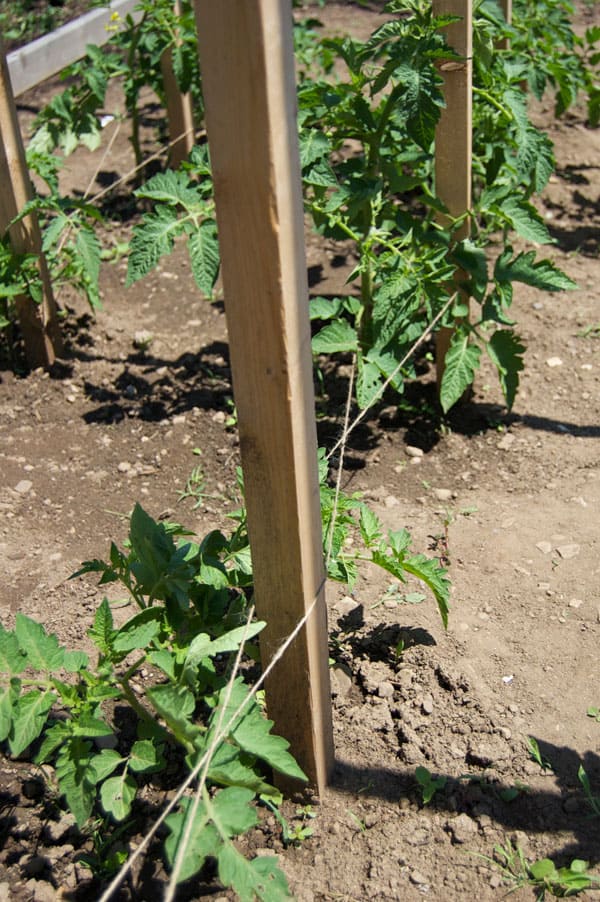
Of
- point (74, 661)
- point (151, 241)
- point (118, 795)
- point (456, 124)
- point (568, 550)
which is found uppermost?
point (456, 124)

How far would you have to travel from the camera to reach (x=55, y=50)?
5.22 m

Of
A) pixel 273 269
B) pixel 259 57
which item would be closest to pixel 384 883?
pixel 273 269

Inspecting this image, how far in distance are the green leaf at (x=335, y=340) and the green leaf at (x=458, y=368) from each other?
0.32 m

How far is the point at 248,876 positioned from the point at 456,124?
2.30 meters

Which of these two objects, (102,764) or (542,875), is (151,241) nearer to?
(102,764)

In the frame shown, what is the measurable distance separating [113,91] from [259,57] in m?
5.02

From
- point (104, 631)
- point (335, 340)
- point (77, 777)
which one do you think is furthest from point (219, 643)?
point (335, 340)

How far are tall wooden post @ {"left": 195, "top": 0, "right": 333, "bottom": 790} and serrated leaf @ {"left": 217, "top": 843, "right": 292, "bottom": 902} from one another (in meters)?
0.37

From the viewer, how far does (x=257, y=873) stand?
1.70 metres

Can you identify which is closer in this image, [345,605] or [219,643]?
[219,643]

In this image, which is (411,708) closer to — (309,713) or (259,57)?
(309,713)

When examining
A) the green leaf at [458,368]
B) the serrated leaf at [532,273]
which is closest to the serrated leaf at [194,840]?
the green leaf at [458,368]

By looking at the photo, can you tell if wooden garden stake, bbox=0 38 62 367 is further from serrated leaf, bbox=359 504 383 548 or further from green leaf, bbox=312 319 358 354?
serrated leaf, bbox=359 504 383 548

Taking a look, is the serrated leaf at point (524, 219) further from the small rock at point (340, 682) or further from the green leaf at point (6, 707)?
the green leaf at point (6, 707)
